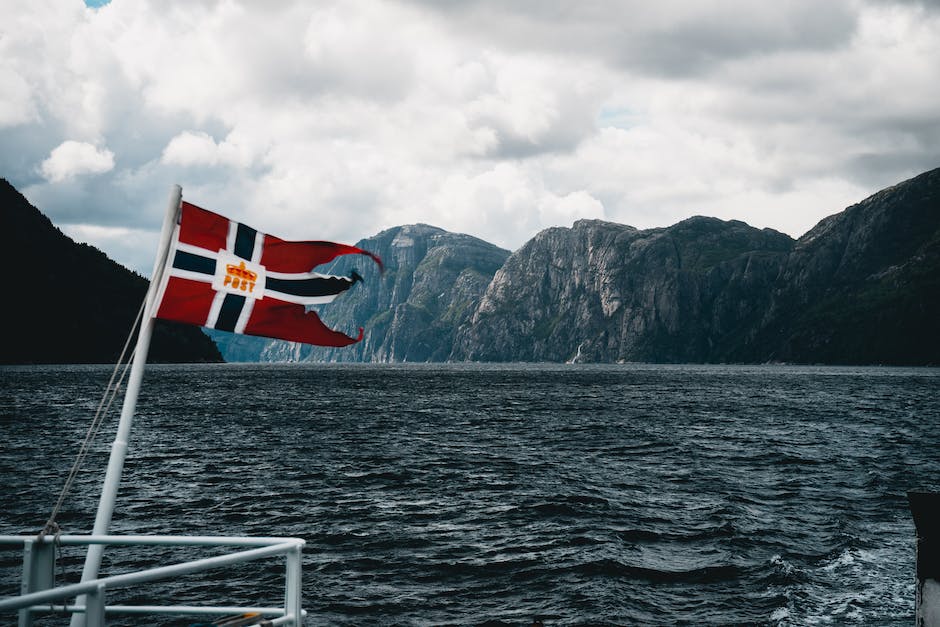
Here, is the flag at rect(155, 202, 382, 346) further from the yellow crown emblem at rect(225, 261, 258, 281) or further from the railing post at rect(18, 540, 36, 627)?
the railing post at rect(18, 540, 36, 627)

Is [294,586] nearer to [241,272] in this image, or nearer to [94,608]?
[94,608]

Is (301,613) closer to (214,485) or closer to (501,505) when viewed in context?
(501,505)

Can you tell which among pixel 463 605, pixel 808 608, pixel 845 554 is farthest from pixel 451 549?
pixel 845 554

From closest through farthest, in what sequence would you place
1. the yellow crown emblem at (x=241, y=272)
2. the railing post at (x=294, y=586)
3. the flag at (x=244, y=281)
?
1. the railing post at (x=294, y=586)
2. the flag at (x=244, y=281)
3. the yellow crown emblem at (x=241, y=272)

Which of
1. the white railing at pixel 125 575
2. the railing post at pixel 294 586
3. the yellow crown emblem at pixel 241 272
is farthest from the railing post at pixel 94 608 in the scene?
the yellow crown emblem at pixel 241 272

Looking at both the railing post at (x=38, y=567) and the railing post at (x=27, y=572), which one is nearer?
the railing post at (x=27, y=572)

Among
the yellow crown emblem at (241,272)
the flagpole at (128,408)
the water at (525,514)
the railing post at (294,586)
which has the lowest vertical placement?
the water at (525,514)

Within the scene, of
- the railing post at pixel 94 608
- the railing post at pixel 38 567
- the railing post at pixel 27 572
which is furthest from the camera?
the railing post at pixel 38 567

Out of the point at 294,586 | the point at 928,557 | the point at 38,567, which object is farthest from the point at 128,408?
the point at 928,557

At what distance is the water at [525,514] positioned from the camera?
1933 centimetres

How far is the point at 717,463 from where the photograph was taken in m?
43.7

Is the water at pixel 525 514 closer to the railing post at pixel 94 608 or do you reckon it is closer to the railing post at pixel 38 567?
the railing post at pixel 38 567

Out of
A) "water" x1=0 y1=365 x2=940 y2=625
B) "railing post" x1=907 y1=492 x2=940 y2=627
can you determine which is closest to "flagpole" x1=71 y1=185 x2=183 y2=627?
"railing post" x1=907 y1=492 x2=940 y2=627

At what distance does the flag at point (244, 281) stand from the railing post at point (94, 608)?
11.3 feet
